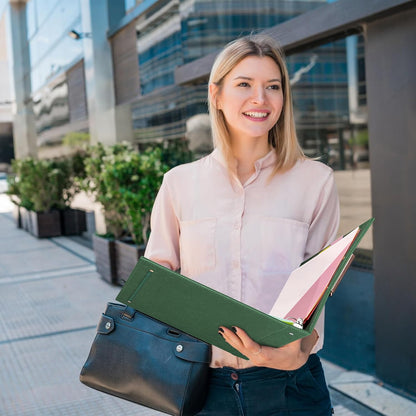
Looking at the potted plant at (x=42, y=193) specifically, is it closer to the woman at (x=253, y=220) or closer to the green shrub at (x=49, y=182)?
the green shrub at (x=49, y=182)

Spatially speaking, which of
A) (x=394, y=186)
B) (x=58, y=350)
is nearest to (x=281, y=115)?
(x=394, y=186)

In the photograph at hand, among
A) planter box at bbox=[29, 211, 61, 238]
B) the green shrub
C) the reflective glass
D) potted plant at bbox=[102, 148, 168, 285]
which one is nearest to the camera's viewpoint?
potted plant at bbox=[102, 148, 168, 285]

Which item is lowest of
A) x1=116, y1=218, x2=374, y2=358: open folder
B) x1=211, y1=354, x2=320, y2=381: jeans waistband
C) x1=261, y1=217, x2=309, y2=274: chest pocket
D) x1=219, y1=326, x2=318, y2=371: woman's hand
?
x1=211, y1=354, x2=320, y2=381: jeans waistband

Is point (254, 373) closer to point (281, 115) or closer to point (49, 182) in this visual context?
point (281, 115)

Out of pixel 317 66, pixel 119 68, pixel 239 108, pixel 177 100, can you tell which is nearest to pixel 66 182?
pixel 119 68

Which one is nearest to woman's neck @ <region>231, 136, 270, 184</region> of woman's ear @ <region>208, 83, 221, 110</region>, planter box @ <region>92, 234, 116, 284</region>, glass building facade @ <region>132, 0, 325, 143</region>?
woman's ear @ <region>208, 83, 221, 110</region>

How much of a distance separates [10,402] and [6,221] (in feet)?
39.6

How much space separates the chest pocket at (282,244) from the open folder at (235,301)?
0.14m

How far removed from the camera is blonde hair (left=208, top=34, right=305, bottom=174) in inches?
60.0

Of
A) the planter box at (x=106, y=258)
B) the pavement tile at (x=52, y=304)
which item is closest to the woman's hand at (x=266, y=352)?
the pavement tile at (x=52, y=304)

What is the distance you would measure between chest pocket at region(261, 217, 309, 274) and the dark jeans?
30 cm

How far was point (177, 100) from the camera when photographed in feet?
22.0

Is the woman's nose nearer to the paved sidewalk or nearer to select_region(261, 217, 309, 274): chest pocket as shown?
select_region(261, 217, 309, 274): chest pocket

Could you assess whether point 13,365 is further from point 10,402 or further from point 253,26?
point 253,26
